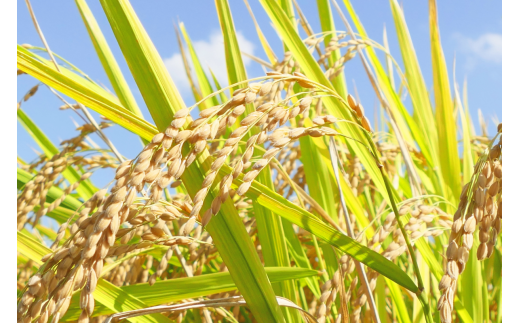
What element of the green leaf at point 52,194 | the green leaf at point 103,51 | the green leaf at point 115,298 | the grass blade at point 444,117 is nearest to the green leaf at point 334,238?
the green leaf at point 115,298

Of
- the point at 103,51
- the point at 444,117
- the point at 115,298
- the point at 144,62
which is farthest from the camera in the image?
the point at 444,117

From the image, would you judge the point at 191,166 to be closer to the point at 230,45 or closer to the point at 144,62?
the point at 144,62

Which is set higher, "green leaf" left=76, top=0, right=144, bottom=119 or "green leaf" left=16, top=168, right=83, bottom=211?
"green leaf" left=76, top=0, right=144, bottom=119

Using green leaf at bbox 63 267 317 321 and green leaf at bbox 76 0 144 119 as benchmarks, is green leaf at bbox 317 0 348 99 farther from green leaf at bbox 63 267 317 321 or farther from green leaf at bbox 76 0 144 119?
green leaf at bbox 63 267 317 321

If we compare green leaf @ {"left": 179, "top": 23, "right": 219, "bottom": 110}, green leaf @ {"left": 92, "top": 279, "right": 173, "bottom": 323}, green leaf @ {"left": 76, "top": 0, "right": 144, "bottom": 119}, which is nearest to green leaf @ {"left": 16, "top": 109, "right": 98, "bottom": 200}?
green leaf @ {"left": 179, "top": 23, "right": 219, "bottom": 110}

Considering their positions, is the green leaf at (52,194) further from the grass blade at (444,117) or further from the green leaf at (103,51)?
the grass blade at (444,117)

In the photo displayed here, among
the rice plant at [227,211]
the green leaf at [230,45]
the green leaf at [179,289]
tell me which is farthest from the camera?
the green leaf at [230,45]

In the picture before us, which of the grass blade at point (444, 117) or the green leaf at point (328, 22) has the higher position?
the green leaf at point (328, 22)

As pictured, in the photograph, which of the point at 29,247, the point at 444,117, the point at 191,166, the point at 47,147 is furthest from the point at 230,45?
the point at 47,147

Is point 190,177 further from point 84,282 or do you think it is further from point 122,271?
point 122,271

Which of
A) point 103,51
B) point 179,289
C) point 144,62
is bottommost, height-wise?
point 179,289

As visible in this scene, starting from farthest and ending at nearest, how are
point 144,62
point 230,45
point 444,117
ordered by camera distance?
point 444,117 → point 230,45 → point 144,62

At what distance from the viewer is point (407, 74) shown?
1560mm

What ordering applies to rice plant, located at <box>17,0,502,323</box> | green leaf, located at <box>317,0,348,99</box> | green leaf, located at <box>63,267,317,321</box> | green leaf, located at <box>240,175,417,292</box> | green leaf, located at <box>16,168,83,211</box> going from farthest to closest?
green leaf, located at <box>317,0,348,99</box>, green leaf, located at <box>16,168,83,211</box>, green leaf, located at <box>63,267,317,321</box>, green leaf, located at <box>240,175,417,292</box>, rice plant, located at <box>17,0,502,323</box>
